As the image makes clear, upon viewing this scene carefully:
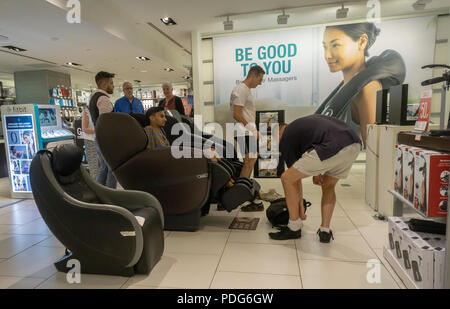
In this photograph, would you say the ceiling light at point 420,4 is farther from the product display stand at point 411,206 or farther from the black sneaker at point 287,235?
the black sneaker at point 287,235

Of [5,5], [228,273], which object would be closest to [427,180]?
[228,273]

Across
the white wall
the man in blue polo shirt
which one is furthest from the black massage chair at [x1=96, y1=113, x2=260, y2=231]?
the white wall

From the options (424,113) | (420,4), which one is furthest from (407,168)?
(420,4)

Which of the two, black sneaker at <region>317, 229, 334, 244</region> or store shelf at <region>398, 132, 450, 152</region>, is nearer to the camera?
store shelf at <region>398, 132, 450, 152</region>

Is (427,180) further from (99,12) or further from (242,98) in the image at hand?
(99,12)

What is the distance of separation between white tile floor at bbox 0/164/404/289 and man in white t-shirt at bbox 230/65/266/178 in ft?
2.48

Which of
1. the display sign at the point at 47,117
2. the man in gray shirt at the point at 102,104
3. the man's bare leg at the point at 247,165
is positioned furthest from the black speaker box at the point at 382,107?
the display sign at the point at 47,117

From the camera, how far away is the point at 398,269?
198 centimetres

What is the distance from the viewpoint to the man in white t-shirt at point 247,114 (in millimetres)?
3527

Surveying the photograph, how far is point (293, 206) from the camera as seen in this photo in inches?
99.3

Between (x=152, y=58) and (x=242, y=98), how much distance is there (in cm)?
494

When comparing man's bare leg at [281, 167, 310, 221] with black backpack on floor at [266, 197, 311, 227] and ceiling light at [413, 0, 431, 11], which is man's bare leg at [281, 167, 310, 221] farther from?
ceiling light at [413, 0, 431, 11]

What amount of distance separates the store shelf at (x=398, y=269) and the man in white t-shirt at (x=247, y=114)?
5.92 feet

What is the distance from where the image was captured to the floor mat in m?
2.96
